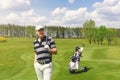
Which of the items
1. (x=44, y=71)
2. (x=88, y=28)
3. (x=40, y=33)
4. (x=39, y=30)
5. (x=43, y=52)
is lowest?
(x=44, y=71)

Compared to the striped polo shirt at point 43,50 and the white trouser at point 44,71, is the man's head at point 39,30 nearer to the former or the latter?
the striped polo shirt at point 43,50

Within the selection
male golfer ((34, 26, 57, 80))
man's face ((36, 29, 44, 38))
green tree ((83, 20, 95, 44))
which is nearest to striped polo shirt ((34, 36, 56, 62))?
male golfer ((34, 26, 57, 80))

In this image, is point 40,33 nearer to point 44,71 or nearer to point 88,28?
point 44,71

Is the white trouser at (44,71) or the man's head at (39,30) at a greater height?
the man's head at (39,30)

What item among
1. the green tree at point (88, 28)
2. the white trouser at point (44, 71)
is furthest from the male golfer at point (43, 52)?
the green tree at point (88, 28)

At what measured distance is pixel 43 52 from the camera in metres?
11.9

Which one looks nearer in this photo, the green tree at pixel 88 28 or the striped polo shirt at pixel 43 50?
the striped polo shirt at pixel 43 50

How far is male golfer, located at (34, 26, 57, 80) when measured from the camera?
1159cm

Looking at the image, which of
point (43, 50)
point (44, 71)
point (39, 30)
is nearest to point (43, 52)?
point (43, 50)

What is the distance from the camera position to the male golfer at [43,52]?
38.0ft

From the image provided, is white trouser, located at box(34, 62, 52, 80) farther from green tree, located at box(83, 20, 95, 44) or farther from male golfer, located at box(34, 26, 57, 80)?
green tree, located at box(83, 20, 95, 44)

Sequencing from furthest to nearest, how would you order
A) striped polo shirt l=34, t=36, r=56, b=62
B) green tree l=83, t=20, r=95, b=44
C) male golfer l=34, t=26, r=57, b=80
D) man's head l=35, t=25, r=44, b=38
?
green tree l=83, t=20, r=95, b=44 < striped polo shirt l=34, t=36, r=56, b=62 < male golfer l=34, t=26, r=57, b=80 < man's head l=35, t=25, r=44, b=38

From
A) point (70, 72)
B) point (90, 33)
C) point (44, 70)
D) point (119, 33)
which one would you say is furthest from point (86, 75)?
point (119, 33)

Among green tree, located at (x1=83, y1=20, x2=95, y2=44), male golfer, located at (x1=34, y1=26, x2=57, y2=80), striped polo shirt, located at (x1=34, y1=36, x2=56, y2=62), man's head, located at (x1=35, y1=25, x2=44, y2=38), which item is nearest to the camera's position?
man's head, located at (x1=35, y1=25, x2=44, y2=38)
